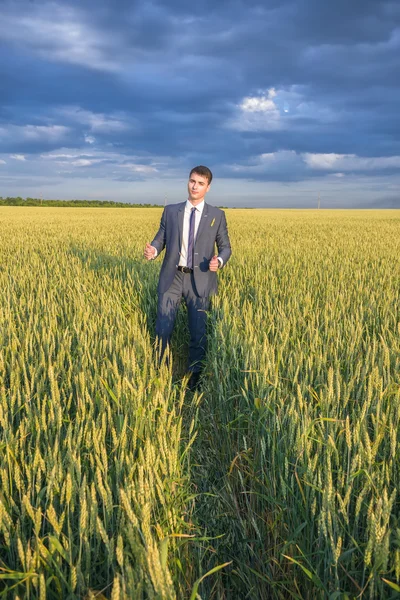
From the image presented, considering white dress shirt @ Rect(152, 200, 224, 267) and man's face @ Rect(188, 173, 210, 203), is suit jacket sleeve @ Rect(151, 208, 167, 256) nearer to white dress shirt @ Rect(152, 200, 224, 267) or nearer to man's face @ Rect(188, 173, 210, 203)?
white dress shirt @ Rect(152, 200, 224, 267)

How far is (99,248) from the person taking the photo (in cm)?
859

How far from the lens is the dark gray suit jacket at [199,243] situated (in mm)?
4016

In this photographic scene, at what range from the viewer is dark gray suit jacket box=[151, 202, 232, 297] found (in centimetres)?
402

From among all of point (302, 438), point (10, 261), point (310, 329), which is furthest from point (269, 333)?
point (10, 261)

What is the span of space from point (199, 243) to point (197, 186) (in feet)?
1.75

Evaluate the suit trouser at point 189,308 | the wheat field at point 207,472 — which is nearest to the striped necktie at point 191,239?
the suit trouser at point 189,308

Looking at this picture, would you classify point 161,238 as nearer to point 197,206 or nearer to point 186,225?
point 186,225

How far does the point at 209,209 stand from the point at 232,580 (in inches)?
119

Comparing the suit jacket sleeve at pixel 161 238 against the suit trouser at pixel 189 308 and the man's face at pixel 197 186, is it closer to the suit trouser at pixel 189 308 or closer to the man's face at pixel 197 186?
the suit trouser at pixel 189 308

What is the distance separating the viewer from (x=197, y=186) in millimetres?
3727

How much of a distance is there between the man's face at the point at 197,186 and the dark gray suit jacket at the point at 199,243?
0.22 metres

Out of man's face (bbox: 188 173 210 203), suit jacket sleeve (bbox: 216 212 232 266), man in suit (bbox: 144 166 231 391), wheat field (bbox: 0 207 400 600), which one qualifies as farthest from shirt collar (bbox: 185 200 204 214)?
wheat field (bbox: 0 207 400 600)

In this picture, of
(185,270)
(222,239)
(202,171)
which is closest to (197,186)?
(202,171)

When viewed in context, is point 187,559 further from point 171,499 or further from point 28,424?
point 28,424
